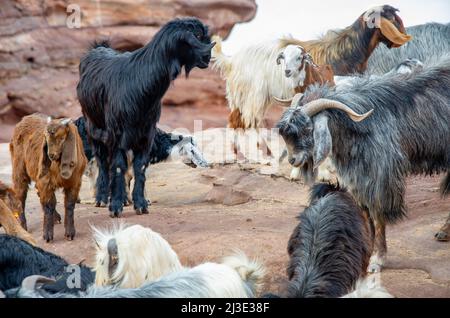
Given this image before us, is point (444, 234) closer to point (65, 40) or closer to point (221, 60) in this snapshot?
point (221, 60)

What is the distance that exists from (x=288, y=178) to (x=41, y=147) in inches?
123

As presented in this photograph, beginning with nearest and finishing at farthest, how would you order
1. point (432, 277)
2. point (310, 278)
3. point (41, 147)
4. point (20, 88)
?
point (310, 278) → point (432, 277) → point (41, 147) → point (20, 88)

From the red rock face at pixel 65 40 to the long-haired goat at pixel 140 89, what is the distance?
729cm

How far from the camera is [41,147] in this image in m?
8.70

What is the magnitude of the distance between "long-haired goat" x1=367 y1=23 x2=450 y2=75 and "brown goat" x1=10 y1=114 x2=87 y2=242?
4465 millimetres

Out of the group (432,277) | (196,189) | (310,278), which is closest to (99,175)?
(196,189)

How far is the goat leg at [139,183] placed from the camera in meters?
9.35

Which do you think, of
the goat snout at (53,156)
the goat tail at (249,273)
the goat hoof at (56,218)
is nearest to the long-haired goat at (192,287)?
the goat tail at (249,273)

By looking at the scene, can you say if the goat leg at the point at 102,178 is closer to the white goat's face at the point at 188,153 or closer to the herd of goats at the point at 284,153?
the herd of goats at the point at 284,153

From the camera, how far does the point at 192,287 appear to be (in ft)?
16.4

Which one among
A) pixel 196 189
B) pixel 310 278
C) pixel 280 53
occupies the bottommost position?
pixel 196 189

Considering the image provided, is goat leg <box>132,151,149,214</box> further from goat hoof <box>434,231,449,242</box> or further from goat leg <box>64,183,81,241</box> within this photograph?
goat hoof <box>434,231,449,242</box>
